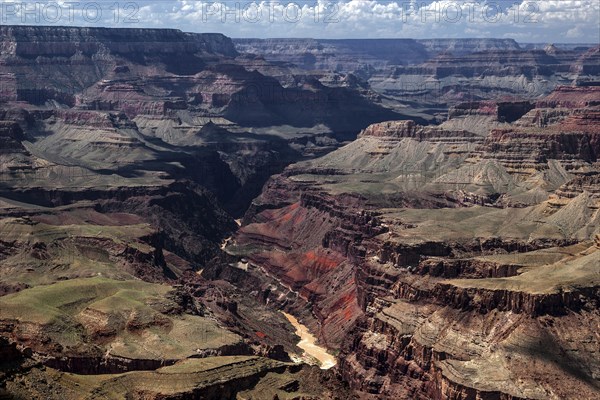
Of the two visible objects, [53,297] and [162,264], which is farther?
[162,264]

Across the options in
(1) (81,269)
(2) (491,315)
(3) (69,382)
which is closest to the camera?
(3) (69,382)

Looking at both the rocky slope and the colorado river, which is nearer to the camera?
the rocky slope

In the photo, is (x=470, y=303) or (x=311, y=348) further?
(x=311, y=348)

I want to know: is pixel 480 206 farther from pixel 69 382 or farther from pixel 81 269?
pixel 69 382

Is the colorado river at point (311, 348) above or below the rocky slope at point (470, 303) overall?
below

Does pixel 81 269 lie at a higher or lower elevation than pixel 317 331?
higher

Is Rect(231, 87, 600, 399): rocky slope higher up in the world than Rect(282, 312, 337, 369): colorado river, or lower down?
higher up

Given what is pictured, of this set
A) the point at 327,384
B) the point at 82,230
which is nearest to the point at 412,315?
the point at 327,384

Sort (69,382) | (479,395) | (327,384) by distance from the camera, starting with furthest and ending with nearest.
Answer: (479,395) → (327,384) → (69,382)
